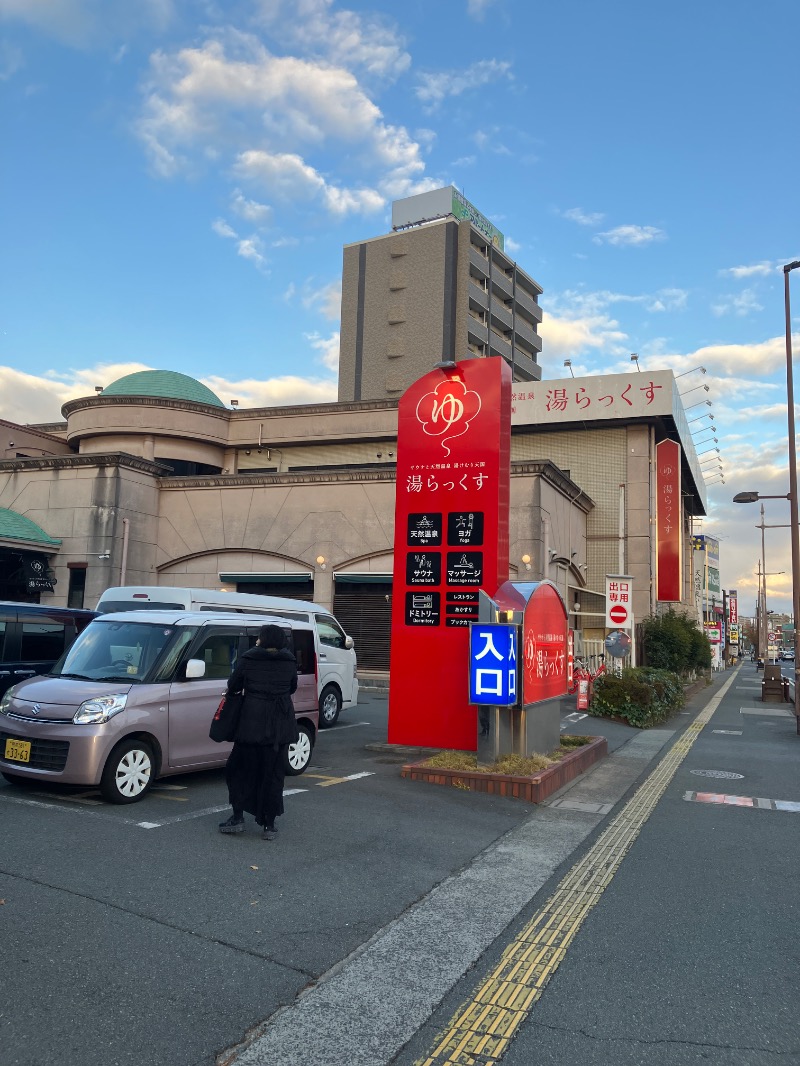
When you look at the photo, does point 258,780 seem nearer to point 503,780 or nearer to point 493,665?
point 503,780

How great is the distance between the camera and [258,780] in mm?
6613

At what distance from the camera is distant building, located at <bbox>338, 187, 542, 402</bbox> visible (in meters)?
62.9

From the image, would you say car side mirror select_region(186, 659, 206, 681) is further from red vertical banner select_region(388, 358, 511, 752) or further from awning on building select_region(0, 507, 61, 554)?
awning on building select_region(0, 507, 61, 554)

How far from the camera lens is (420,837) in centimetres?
693

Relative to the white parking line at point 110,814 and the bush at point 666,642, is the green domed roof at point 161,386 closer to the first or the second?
the bush at point 666,642

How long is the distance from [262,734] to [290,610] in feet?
28.1

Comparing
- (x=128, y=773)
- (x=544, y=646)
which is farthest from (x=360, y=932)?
(x=544, y=646)

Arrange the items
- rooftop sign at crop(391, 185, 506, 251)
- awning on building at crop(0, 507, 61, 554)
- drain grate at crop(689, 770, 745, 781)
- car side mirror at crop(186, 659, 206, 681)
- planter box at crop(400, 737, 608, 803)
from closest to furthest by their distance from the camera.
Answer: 1. car side mirror at crop(186, 659, 206, 681)
2. planter box at crop(400, 737, 608, 803)
3. drain grate at crop(689, 770, 745, 781)
4. awning on building at crop(0, 507, 61, 554)
5. rooftop sign at crop(391, 185, 506, 251)

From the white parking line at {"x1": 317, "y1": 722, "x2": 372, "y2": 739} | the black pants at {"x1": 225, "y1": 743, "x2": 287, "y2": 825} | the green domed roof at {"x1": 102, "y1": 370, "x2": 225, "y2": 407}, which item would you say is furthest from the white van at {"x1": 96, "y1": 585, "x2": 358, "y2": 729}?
the green domed roof at {"x1": 102, "y1": 370, "x2": 225, "y2": 407}

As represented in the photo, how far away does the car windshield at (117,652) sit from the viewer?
802 centimetres

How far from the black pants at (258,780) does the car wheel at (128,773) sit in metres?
1.24

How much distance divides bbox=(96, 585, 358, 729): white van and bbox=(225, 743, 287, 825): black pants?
6.14 meters

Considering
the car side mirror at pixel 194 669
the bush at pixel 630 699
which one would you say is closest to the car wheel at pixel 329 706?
the car side mirror at pixel 194 669

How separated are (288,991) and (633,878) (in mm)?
3234
